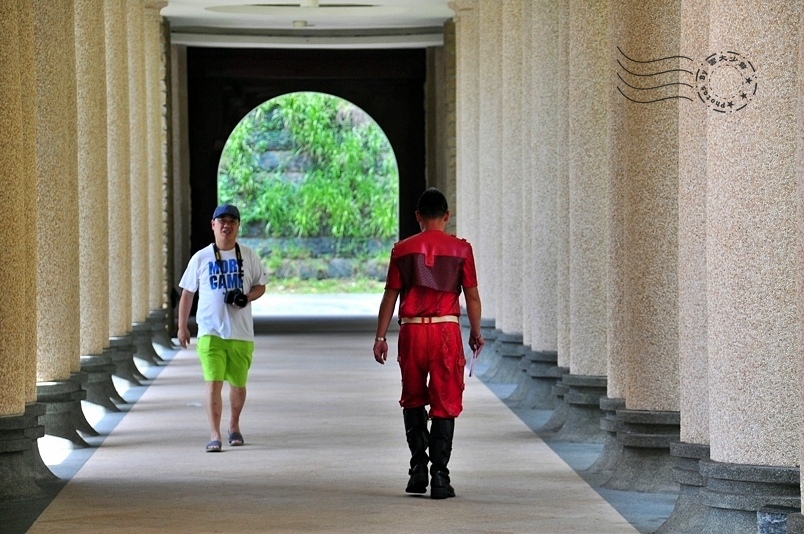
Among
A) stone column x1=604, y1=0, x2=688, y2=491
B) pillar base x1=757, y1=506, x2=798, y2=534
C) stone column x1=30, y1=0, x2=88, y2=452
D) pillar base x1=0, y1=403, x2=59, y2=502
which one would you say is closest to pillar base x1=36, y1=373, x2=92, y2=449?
stone column x1=30, y1=0, x2=88, y2=452

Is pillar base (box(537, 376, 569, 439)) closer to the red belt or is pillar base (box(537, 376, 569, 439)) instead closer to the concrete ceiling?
the red belt

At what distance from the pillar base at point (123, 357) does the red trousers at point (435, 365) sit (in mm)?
8235

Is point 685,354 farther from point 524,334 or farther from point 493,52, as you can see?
point 493,52

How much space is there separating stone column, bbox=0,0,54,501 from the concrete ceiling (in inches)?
581

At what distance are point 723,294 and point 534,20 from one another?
27.5ft

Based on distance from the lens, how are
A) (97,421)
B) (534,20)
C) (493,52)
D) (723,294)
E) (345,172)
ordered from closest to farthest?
(723,294) → (97,421) → (534,20) → (493,52) → (345,172)

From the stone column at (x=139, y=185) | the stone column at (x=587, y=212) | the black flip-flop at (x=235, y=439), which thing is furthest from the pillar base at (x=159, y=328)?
the stone column at (x=587, y=212)

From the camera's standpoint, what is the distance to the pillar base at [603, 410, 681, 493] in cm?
981

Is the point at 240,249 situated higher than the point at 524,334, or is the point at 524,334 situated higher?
the point at 240,249

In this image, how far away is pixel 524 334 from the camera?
53.7ft

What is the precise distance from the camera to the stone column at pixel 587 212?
12.5 meters

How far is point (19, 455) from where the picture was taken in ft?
32.1

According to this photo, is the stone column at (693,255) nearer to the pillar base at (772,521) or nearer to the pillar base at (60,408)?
the pillar base at (772,521)

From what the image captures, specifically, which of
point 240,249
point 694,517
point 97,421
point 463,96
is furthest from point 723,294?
point 463,96
